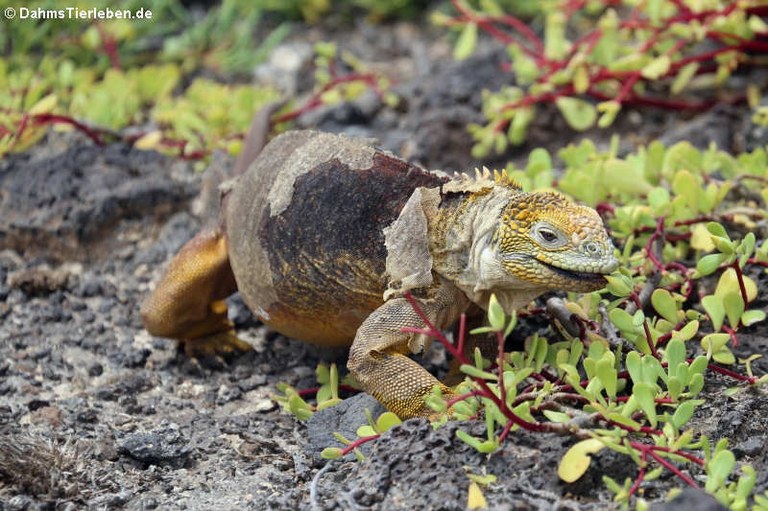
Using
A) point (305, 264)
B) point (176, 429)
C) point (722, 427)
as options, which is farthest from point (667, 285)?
point (176, 429)

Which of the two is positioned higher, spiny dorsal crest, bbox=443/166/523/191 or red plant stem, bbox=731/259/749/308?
spiny dorsal crest, bbox=443/166/523/191

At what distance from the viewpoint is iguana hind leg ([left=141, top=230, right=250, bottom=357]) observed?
4363 millimetres

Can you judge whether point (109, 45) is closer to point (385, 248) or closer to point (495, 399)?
point (385, 248)

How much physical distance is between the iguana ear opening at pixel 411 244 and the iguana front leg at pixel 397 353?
73 millimetres

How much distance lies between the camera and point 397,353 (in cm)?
354

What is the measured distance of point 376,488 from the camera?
2973 millimetres

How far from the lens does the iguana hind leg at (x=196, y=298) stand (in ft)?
14.3

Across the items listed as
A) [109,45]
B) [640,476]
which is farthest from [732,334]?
[109,45]

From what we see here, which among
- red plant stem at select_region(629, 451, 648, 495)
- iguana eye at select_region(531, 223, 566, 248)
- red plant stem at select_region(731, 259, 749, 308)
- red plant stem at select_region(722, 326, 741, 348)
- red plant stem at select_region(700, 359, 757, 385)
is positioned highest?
iguana eye at select_region(531, 223, 566, 248)

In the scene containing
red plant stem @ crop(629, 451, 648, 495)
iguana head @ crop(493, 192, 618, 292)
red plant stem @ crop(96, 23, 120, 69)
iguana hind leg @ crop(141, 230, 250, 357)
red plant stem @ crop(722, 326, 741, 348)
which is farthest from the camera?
red plant stem @ crop(96, 23, 120, 69)

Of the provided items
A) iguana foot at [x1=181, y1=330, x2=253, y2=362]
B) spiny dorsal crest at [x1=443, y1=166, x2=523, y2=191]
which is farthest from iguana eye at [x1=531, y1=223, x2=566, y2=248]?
iguana foot at [x1=181, y1=330, x2=253, y2=362]

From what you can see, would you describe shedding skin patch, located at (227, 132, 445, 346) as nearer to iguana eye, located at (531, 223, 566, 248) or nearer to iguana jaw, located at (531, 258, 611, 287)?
iguana eye, located at (531, 223, 566, 248)

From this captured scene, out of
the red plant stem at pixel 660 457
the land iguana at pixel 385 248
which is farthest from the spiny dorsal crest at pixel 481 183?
the red plant stem at pixel 660 457

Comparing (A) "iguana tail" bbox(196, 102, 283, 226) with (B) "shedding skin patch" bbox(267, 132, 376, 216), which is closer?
(B) "shedding skin patch" bbox(267, 132, 376, 216)
